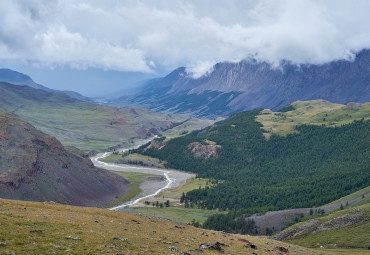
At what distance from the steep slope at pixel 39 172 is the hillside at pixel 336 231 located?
10421cm

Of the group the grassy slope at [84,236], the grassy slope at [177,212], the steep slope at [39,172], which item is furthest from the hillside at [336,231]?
the steep slope at [39,172]

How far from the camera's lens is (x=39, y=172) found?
16775 centimetres

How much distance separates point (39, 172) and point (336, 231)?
13273 cm

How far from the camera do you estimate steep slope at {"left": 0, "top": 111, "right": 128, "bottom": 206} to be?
499 feet

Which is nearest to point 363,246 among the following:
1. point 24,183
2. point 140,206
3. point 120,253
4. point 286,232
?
point 286,232

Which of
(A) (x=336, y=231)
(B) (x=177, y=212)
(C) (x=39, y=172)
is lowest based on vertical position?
(B) (x=177, y=212)

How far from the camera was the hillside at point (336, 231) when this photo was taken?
275ft

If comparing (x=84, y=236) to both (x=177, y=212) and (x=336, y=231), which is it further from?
(x=177, y=212)

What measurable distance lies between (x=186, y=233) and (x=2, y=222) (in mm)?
30858

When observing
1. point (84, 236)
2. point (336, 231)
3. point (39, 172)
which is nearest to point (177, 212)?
point (39, 172)

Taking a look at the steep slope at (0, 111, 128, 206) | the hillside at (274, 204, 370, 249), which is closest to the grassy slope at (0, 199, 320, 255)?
the hillside at (274, 204, 370, 249)

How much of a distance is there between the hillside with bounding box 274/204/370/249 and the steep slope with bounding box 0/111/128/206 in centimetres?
10421

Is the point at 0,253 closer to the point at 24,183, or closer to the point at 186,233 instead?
the point at 186,233

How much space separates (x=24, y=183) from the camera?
154 m
